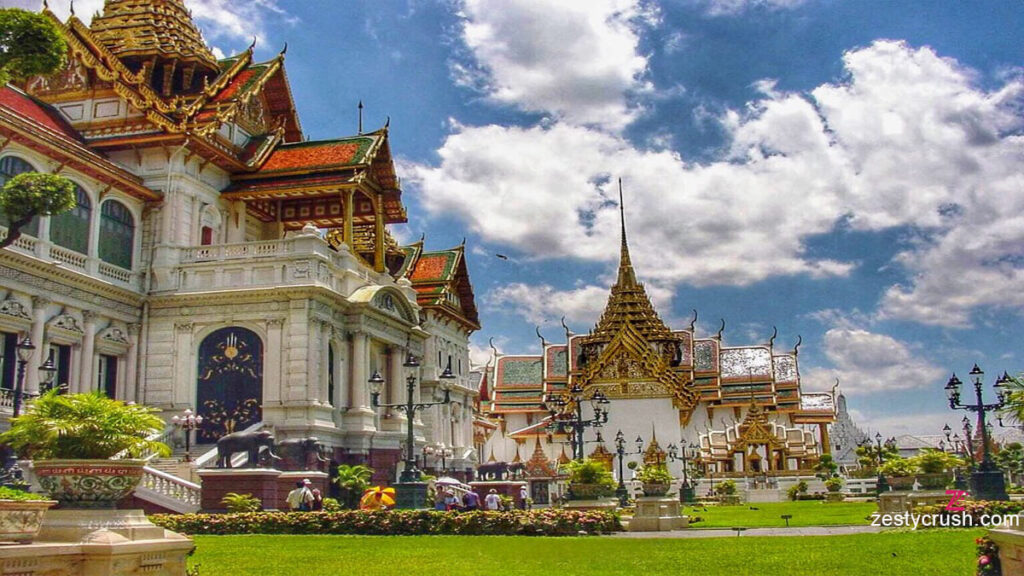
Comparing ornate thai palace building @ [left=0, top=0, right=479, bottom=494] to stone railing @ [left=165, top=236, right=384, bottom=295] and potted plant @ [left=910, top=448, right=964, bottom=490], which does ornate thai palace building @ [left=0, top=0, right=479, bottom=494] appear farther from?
potted plant @ [left=910, top=448, right=964, bottom=490]

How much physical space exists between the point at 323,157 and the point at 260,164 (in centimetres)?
220

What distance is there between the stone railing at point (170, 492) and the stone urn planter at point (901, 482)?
19493 millimetres

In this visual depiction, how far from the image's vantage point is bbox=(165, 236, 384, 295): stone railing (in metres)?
30.8

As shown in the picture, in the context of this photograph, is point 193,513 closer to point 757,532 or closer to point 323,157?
point 757,532

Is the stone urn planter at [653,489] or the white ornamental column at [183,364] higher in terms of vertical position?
the white ornamental column at [183,364]

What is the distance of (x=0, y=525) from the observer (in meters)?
7.72

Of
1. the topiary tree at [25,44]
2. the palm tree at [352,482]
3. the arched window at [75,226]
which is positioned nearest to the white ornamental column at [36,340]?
the arched window at [75,226]

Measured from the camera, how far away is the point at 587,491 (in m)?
29.2

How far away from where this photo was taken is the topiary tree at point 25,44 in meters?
12.8

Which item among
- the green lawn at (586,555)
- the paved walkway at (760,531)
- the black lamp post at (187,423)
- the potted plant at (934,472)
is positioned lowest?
the paved walkway at (760,531)

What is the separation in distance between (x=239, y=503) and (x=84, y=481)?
517 inches

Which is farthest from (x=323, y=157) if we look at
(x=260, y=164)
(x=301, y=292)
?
(x=301, y=292)

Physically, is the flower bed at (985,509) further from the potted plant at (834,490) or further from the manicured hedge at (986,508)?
the potted plant at (834,490)

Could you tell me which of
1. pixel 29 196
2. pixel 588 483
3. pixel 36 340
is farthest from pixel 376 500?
pixel 36 340
